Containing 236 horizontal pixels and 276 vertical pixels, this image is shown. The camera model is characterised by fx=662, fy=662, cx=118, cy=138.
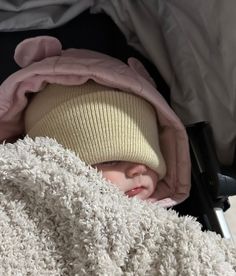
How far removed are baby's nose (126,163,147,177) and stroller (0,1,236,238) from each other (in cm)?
12

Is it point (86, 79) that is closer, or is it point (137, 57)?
point (86, 79)

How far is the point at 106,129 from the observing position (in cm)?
106

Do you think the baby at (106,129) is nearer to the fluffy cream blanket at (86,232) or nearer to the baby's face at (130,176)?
the baby's face at (130,176)

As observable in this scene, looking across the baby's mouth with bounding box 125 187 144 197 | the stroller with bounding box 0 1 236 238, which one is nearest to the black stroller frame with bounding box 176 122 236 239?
the stroller with bounding box 0 1 236 238

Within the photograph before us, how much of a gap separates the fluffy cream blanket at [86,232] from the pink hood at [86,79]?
0.19 metres

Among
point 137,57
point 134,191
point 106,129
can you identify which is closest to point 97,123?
point 106,129

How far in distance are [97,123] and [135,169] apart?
0.32 feet

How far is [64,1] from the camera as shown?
125 cm

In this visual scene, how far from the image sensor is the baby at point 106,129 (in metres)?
1.05

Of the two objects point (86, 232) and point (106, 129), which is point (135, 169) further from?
point (86, 232)

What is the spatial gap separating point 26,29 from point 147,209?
49cm

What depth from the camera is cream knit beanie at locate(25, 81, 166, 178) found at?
3.44 feet

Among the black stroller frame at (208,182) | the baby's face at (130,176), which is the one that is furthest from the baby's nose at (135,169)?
the black stroller frame at (208,182)

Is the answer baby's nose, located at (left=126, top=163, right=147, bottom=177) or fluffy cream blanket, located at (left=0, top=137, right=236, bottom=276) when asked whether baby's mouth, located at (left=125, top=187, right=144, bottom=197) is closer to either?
baby's nose, located at (left=126, top=163, right=147, bottom=177)
